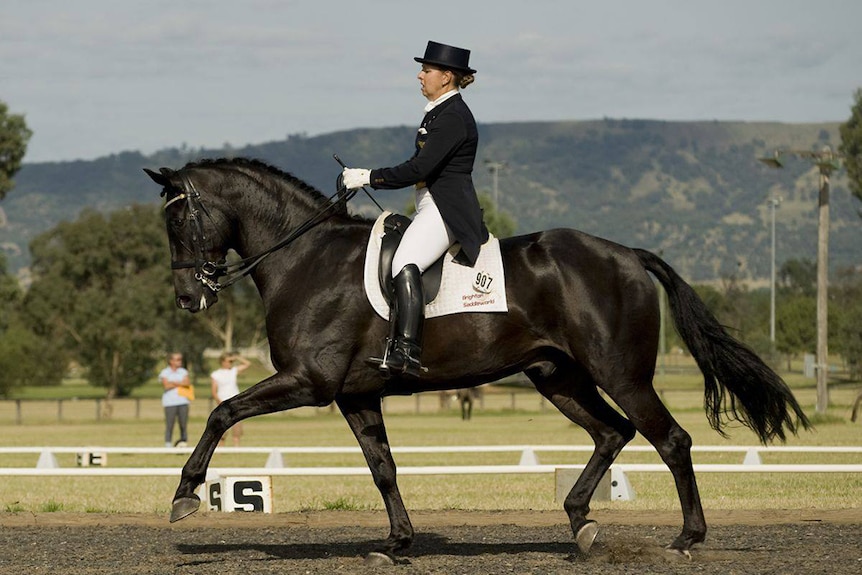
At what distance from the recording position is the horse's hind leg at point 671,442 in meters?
8.55

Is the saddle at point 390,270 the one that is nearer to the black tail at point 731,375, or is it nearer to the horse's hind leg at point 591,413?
the horse's hind leg at point 591,413

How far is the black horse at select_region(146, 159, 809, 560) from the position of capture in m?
8.34

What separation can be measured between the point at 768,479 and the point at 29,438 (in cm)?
2282

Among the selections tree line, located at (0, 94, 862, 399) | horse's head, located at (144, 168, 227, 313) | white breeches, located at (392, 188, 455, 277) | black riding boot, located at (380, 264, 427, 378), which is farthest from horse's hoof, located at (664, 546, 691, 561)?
tree line, located at (0, 94, 862, 399)

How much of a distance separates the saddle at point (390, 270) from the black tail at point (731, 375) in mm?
1602

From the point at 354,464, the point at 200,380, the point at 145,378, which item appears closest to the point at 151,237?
the point at 145,378

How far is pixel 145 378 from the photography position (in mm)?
75812

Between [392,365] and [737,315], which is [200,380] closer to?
[737,315]

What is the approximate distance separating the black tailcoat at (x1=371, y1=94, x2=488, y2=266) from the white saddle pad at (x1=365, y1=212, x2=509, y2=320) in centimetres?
9

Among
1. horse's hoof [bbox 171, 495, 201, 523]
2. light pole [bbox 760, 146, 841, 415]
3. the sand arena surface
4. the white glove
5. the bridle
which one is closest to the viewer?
horse's hoof [bbox 171, 495, 201, 523]

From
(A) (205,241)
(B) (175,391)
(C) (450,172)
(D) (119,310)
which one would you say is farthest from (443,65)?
(D) (119,310)

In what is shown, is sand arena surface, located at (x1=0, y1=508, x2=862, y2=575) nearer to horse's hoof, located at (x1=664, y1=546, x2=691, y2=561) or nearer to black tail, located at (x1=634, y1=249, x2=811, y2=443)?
horse's hoof, located at (x1=664, y1=546, x2=691, y2=561)

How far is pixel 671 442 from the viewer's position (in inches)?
338

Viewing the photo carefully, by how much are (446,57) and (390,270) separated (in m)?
1.53
